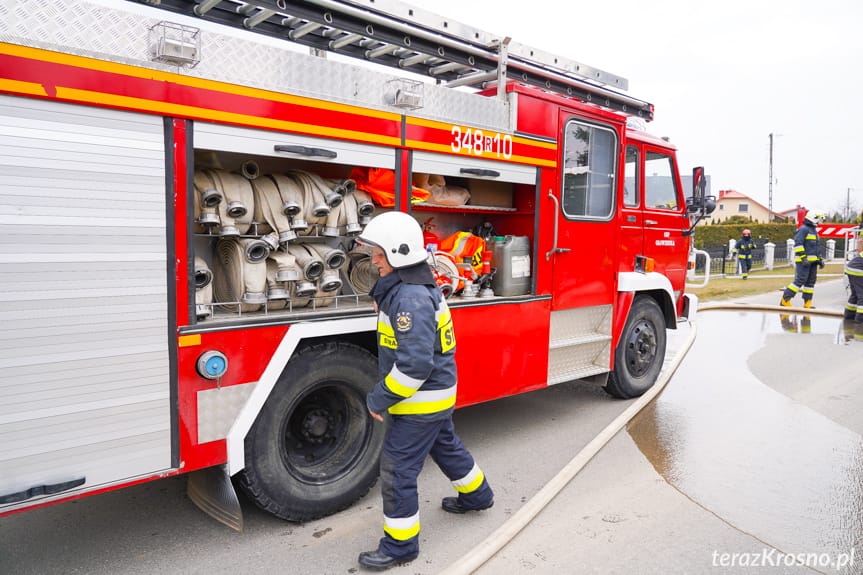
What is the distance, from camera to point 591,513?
3588 millimetres

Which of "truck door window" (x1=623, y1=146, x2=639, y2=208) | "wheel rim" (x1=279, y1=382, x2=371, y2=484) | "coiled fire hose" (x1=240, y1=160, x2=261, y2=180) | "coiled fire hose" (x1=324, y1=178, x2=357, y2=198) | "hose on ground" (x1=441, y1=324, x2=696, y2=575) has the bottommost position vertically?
"hose on ground" (x1=441, y1=324, x2=696, y2=575)

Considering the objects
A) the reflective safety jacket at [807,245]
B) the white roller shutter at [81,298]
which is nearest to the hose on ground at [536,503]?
the white roller shutter at [81,298]

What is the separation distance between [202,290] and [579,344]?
324 cm

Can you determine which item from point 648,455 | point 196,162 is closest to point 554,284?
point 648,455

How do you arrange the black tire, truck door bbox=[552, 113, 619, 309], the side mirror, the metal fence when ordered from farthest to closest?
1. the metal fence
2. the side mirror
3. the black tire
4. truck door bbox=[552, 113, 619, 309]

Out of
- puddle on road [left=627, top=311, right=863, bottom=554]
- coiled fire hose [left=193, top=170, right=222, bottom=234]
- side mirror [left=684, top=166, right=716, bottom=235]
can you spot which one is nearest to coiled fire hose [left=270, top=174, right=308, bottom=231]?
coiled fire hose [left=193, top=170, right=222, bottom=234]

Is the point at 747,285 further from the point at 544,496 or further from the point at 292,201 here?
the point at 292,201

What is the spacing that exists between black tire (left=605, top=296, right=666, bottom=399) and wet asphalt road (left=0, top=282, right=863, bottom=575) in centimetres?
27

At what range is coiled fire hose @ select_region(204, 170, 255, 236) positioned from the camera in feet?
10.9

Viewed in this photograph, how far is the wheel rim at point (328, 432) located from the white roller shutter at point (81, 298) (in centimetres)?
84

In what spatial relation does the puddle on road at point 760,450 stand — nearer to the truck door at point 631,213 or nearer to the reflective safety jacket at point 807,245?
the truck door at point 631,213

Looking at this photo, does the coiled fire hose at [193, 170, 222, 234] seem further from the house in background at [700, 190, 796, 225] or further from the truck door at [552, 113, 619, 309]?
the house in background at [700, 190, 796, 225]

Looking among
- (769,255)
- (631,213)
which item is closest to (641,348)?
(631,213)

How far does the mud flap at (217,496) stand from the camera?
3.17 metres
